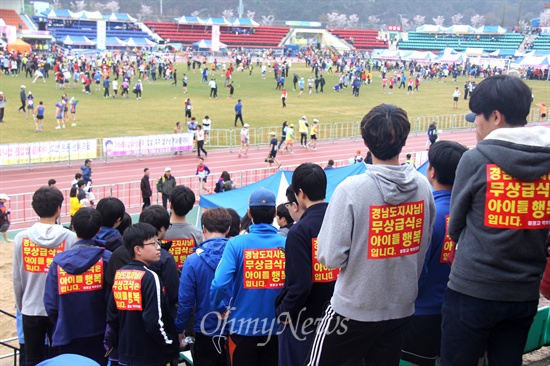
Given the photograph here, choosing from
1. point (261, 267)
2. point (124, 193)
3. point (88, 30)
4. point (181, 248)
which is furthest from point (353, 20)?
point (261, 267)

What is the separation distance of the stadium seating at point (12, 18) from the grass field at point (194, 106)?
3418 cm

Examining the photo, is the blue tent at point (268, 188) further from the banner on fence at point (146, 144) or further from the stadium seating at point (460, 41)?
the stadium seating at point (460, 41)

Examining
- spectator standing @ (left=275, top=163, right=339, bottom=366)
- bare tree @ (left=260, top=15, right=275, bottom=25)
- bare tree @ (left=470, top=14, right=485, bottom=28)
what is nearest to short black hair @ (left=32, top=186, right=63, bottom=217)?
spectator standing @ (left=275, top=163, right=339, bottom=366)

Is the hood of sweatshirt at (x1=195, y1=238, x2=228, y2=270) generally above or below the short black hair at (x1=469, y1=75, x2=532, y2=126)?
below

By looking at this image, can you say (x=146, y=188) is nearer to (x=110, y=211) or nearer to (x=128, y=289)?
(x=110, y=211)

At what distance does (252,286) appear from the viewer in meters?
3.91

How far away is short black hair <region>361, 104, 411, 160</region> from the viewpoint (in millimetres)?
2930

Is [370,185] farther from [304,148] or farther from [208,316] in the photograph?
[304,148]

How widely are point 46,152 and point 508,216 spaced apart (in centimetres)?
1866

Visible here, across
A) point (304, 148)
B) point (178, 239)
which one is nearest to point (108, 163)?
point (304, 148)

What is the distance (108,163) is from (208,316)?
17.3m

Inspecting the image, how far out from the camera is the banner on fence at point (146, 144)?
68.3 ft

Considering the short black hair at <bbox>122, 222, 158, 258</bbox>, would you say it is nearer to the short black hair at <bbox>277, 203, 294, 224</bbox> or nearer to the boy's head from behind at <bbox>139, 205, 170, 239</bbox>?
the boy's head from behind at <bbox>139, 205, 170, 239</bbox>

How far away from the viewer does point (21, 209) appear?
51.5ft
